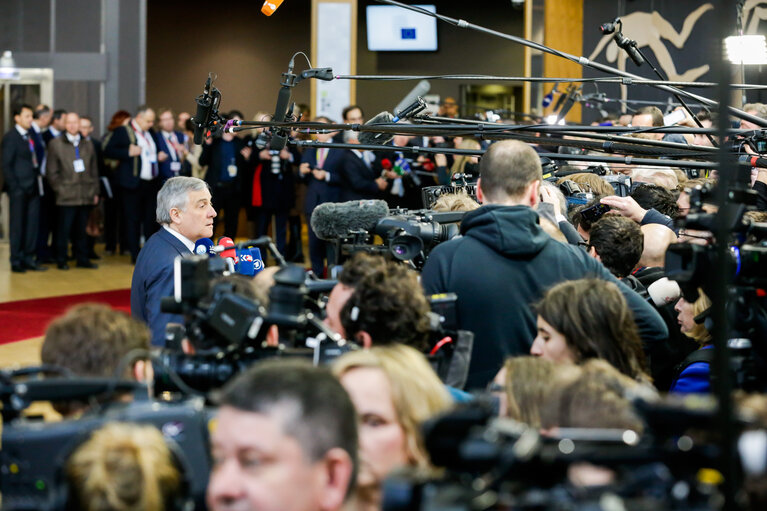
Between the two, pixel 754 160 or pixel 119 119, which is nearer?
pixel 754 160

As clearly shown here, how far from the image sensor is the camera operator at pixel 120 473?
5.05 feet

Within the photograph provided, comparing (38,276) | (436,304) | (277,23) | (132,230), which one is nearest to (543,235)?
(436,304)

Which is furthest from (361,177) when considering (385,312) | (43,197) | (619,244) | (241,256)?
(385,312)

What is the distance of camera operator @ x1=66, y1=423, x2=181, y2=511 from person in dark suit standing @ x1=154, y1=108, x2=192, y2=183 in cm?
951

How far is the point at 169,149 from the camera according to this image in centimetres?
1098

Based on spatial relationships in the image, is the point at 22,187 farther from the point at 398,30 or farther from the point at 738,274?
the point at 738,274

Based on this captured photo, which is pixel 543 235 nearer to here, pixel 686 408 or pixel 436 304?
pixel 436 304

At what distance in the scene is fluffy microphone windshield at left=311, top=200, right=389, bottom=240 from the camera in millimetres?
3402

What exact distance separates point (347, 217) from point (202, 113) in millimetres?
763

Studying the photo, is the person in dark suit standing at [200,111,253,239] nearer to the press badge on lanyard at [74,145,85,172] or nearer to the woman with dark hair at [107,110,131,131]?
the woman with dark hair at [107,110,131,131]

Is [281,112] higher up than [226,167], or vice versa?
[226,167]

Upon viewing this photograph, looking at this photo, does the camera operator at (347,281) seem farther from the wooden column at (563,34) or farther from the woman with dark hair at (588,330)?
the wooden column at (563,34)

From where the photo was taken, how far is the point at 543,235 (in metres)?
3.04

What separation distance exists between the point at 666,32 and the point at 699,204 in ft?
39.3
